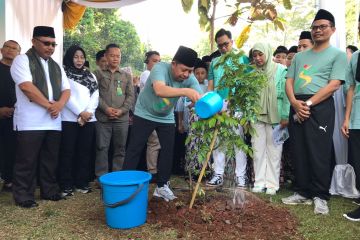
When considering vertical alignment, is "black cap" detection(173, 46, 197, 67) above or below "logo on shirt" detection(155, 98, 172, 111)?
above

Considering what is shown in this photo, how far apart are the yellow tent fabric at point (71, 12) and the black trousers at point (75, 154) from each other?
154 inches

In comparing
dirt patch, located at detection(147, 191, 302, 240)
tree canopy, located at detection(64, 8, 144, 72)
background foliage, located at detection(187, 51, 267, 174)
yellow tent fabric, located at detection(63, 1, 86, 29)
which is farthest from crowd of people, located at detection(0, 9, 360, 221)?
tree canopy, located at detection(64, 8, 144, 72)

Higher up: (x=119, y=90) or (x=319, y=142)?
(x=119, y=90)

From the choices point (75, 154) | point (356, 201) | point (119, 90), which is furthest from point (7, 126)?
point (356, 201)

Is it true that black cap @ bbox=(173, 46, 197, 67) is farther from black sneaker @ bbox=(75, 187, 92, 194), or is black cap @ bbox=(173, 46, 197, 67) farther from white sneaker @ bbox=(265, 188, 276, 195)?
black sneaker @ bbox=(75, 187, 92, 194)

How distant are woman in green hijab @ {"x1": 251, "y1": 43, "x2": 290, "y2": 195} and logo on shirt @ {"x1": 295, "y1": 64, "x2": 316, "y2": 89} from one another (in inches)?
18.0

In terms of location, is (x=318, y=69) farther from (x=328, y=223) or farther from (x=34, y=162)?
(x=34, y=162)

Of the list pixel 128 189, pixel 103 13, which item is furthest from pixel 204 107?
pixel 103 13

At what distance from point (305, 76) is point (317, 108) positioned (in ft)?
1.16

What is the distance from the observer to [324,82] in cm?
337

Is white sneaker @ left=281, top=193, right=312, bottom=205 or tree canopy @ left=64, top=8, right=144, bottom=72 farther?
tree canopy @ left=64, top=8, right=144, bottom=72

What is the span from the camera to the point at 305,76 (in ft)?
11.3

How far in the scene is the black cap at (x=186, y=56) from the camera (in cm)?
299

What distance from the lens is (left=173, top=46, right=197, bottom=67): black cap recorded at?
299cm
